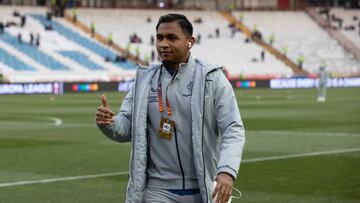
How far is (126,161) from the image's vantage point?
18.3 m

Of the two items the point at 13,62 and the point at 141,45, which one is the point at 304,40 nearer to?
the point at 141,45

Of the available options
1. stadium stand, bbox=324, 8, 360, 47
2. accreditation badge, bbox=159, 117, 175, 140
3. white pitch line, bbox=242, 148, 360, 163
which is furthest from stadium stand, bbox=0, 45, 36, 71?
accreditation badge, bbox=159, 117, 175, 140

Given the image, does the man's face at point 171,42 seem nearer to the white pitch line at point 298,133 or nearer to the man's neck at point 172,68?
the man's neck at point 172,68

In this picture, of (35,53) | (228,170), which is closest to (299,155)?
(228,170)

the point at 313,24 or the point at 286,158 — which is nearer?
the point at 286,158

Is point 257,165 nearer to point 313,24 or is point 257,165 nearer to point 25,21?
point 25,21

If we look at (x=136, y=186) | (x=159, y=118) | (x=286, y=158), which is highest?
(x=159, y=118)

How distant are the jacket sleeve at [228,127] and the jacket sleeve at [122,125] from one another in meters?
0.72

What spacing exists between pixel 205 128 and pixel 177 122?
20 centimetres

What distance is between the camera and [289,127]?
91.0 ft

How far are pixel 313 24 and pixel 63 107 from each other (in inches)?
2136

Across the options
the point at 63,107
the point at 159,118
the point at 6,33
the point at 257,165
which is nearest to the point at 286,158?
the point at 257,165

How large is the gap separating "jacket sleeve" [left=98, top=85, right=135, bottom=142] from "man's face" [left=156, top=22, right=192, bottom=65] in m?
0.45

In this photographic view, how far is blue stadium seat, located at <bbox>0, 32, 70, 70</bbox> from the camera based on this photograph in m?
68.2
